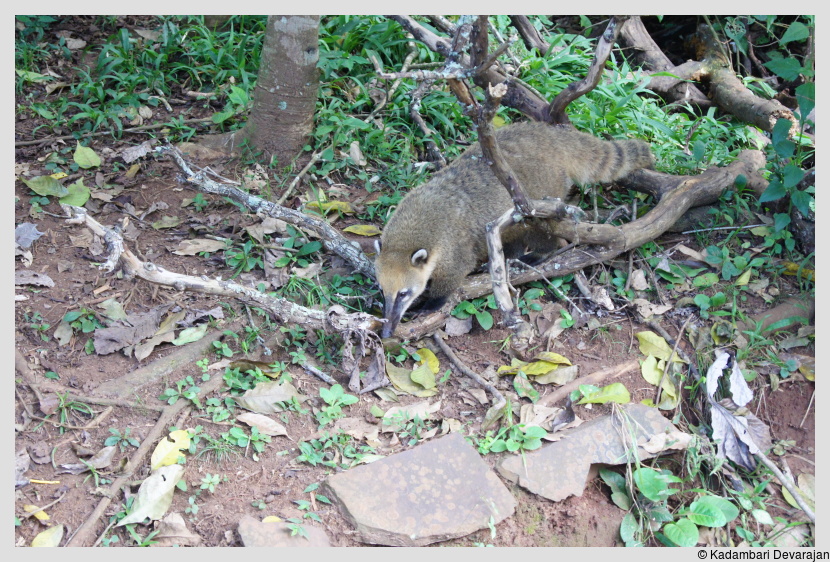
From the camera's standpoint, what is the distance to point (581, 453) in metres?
3.46

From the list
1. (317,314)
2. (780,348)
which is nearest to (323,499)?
(317,314)

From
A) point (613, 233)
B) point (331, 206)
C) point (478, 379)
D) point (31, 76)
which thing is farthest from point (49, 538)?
point (31, 76)

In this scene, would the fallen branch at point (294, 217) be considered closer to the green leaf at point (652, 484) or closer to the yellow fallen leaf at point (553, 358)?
the yellow fallen leaf at point (553, 358)

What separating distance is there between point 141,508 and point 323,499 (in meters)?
0.77

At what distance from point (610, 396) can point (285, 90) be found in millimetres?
3067

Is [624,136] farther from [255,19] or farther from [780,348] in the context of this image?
[255,19]

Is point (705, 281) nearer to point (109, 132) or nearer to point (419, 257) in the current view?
point (419, 257)

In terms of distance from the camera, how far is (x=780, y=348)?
3.91m

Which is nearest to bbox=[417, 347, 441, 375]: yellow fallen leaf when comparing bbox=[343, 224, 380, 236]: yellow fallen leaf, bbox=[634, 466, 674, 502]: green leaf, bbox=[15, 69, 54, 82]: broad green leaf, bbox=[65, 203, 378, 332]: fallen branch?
bbox=[65, 203, 378, 332]: fallen branch

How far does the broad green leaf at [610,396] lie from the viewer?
368cm

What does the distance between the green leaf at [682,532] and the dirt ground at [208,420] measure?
0.23m

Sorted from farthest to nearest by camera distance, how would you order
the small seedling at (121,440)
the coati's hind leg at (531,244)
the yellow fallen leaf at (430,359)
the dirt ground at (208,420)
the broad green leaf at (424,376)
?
the coati's hind leg at (531,244) → the yellow fallen leaf at (430,359) → the broad green leaf at (424,376) → the small seedling at (121,440) → the dirt ground at (208,420)

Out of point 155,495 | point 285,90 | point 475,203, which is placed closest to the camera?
point 155,495

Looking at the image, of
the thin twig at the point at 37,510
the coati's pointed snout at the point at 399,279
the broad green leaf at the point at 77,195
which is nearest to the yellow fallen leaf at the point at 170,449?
the thin twig at the point at 37,510
